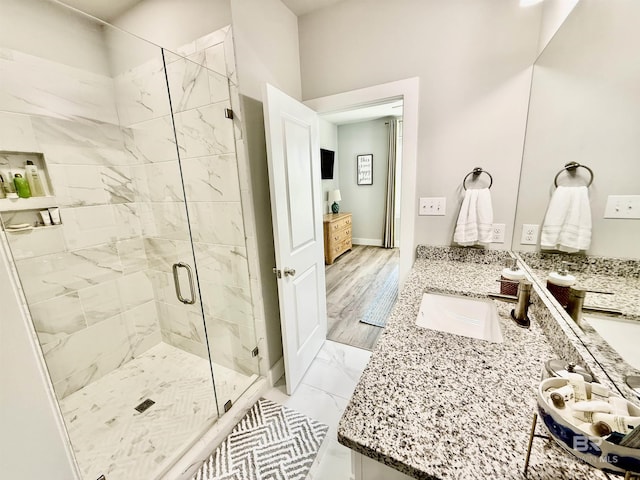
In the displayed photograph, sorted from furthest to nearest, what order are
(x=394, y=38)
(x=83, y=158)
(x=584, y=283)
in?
(x=83, y=158)
(x=394, y=38)
(x=584, y=283)

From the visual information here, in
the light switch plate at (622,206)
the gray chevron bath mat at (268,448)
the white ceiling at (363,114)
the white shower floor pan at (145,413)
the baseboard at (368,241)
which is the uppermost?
the white ceiling at (363,114)

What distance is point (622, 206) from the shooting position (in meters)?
0.75

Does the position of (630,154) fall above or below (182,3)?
below

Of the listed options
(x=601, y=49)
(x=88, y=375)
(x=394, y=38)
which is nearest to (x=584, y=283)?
(x=601, y=49)

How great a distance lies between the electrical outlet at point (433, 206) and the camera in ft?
5.58

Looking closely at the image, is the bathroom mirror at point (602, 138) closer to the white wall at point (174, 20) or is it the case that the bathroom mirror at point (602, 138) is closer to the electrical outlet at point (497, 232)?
the electrical outlet at point (497, 232)

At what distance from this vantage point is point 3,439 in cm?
56

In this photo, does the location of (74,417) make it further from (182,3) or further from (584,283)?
(584,283)

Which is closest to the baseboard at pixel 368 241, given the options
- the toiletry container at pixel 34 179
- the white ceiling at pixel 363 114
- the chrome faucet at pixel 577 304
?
the white ceiling at pixel 363 114

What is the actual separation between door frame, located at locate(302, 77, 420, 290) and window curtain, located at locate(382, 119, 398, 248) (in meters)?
3.14

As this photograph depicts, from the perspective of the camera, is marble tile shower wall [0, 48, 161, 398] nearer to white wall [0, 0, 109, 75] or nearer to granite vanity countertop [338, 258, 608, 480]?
white wall [0, 0, 109, 75]

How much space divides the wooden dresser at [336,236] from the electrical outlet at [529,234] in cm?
295

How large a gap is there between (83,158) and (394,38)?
225cm

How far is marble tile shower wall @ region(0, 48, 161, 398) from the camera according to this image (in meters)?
1.52
